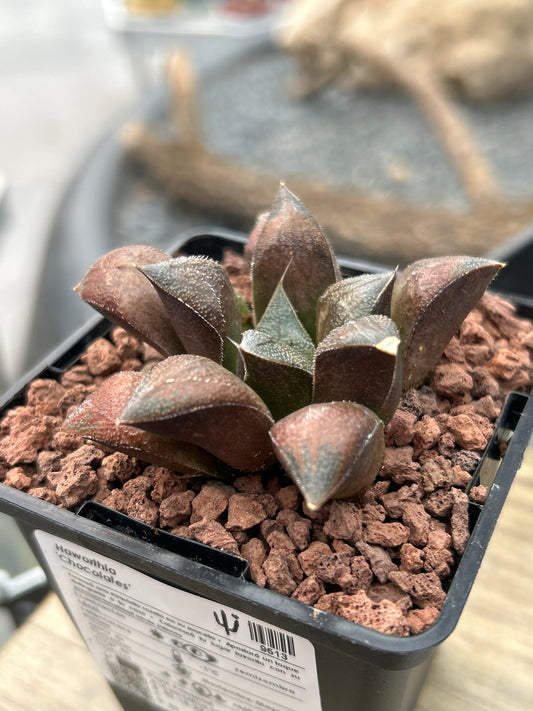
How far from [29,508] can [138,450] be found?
0.08 m

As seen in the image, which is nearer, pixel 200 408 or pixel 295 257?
pixel 200 408

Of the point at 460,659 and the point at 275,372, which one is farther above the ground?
the point at 275,372

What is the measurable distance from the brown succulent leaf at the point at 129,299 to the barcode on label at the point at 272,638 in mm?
207

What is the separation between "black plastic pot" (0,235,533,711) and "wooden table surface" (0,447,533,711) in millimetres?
119

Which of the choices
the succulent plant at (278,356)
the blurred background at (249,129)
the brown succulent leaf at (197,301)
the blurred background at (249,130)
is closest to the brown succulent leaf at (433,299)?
the succulent plant at (278,356)

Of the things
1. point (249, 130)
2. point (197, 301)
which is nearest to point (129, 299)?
point (197, 301)

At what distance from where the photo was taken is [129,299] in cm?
48

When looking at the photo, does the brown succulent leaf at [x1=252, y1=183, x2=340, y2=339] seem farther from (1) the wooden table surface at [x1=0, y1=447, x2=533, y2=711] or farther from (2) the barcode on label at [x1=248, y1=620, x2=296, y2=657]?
(1) the wooden table surface at [x1=0, y1=447, x2=533, y2=711]

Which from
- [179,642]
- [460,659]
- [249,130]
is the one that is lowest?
[460,659]

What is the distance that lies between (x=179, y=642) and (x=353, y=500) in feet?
0.52

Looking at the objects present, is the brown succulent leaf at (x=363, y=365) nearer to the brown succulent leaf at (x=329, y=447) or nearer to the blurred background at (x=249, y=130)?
the brown succulent leaf at (x=329, y=447)

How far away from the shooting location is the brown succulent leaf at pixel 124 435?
1.38ft

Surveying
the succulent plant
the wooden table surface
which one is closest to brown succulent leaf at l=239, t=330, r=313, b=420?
the succulent plant

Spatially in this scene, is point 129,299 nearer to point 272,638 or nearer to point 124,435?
point 124,435
